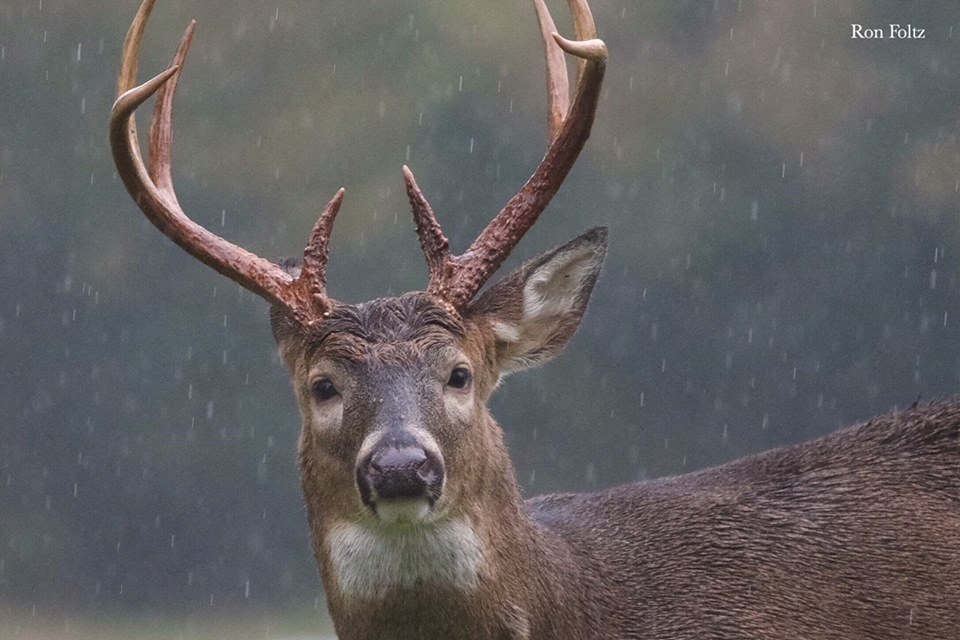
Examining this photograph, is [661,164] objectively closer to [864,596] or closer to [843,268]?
[843,268]

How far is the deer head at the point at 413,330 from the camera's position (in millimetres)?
4805

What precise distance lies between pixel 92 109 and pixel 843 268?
555 centimetres

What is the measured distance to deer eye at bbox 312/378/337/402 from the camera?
201 inches

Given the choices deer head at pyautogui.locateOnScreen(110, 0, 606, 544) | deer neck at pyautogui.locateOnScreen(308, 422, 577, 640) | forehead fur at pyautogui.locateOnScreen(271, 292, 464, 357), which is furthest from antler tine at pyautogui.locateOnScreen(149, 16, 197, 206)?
deer neck at pyautogui.locateOnScreen(308, 422, 577, 640)

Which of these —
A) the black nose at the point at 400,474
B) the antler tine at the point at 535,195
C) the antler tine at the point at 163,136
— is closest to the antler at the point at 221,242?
the antler tine at the point at 163,136

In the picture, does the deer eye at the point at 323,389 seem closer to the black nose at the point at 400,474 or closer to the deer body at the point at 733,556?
the deer body at the point at 733,556

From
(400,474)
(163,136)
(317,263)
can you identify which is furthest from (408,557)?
(163,136)

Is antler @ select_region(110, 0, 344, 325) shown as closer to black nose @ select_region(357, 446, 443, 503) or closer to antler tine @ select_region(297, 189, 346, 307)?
antler tine @ select_region(297, 189, 346, 307)

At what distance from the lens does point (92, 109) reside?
41.9ft

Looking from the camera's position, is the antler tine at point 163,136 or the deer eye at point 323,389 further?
the antler tine at point 163,136

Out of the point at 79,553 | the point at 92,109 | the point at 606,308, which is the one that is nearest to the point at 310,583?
the point at 79,553

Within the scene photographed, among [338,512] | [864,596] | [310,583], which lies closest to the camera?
[338,512]

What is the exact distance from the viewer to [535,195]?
544cm

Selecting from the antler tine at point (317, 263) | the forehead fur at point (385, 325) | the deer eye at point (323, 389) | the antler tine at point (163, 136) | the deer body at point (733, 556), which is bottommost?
the deer body at point (733, 556)
